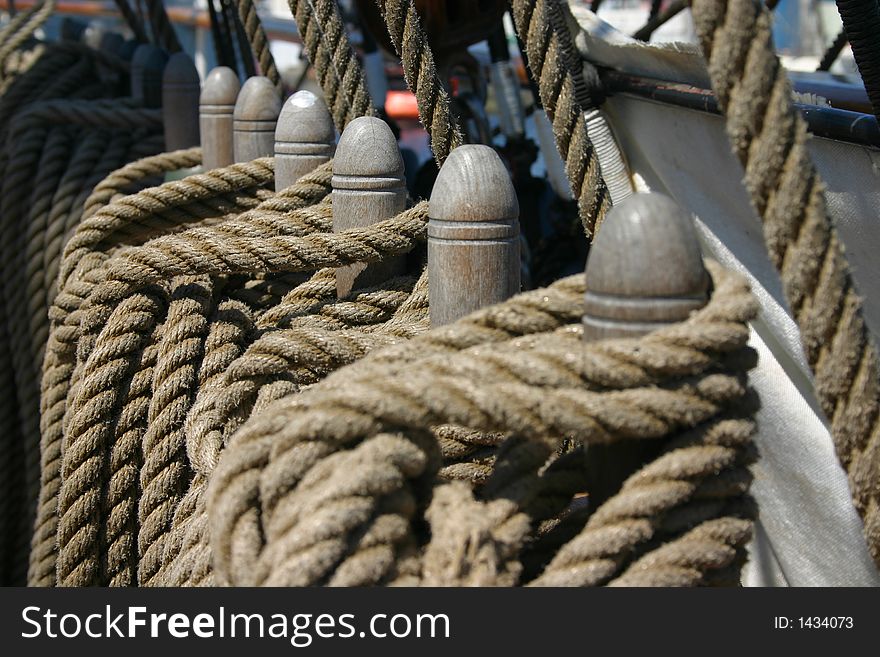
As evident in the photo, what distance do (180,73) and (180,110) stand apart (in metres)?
0.11

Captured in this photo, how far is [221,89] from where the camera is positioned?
2.40 metres

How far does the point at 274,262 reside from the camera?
154 centimetres

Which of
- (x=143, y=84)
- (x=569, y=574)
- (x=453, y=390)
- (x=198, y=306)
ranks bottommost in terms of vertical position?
(x=143, y=84)

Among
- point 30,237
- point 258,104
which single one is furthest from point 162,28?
point 258,104

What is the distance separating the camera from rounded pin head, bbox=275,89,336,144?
189 centimetres

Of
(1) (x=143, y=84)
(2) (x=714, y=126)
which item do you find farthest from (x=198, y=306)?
(1) (x=143, y=84)

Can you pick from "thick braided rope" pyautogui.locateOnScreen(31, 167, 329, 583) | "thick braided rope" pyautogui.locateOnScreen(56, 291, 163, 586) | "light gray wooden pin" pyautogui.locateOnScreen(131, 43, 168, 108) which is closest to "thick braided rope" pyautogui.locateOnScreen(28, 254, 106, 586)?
"thick braided rope" pyautogui.locateOnScreen(31, 167, 329, 583)

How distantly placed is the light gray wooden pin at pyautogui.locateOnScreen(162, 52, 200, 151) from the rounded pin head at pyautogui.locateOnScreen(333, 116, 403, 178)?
1251 millimetres

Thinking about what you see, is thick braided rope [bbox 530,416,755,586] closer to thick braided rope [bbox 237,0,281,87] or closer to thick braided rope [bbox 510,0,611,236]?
thick braided rope [bbox 510,0,611,236]

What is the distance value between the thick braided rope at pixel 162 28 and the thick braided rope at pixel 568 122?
7.28ft

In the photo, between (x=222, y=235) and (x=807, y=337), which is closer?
(x=807, y=337)

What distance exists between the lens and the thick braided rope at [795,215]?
0.94 m

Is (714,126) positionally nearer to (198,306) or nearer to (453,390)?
(198,306)

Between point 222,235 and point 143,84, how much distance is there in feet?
5.95
